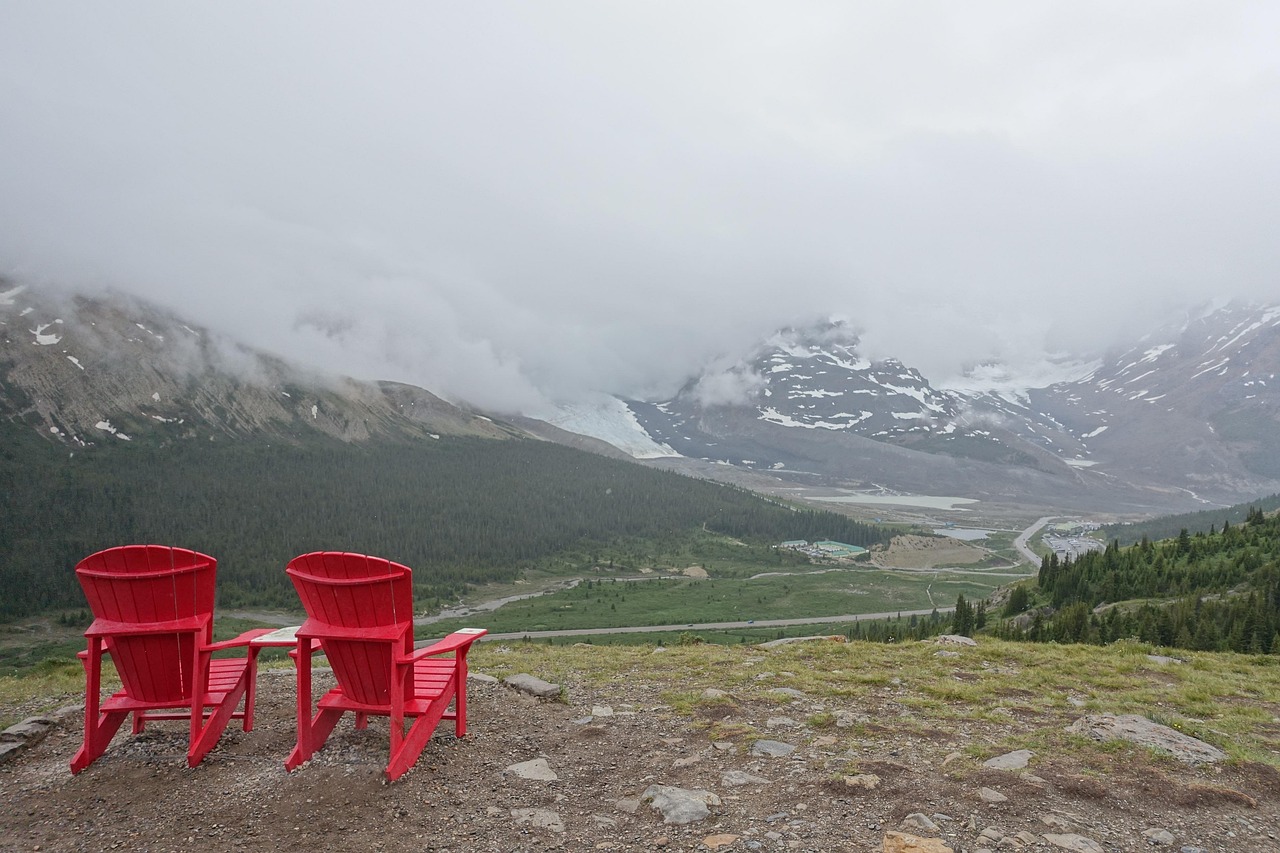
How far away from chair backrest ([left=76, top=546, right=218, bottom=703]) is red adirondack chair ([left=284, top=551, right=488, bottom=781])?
1500 millimetres

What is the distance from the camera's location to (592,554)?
16712 centimetres

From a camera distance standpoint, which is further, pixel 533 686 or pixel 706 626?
pixel 706 626

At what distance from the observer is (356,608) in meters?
7.79

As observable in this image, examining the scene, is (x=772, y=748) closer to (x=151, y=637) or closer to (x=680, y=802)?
(x=680, y=802)

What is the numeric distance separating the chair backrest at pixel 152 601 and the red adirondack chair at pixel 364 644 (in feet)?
4.92

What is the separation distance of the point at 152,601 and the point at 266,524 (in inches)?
6453

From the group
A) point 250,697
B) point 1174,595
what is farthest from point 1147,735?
point 1174,595

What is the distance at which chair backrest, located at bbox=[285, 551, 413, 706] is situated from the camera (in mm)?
7680

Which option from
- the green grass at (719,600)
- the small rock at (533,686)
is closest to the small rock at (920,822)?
the small rock at (533,686)

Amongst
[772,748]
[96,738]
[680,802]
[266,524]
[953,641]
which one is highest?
[680,802]

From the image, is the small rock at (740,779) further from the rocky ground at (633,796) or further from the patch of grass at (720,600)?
the patch of grass at (720,600)

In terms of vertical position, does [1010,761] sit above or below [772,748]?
above

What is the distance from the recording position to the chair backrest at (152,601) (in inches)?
326

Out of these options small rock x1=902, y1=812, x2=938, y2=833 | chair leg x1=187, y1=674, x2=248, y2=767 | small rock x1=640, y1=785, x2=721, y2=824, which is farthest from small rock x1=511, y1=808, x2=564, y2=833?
chair leg x1=187, y1=674, x2=248, y2=767
